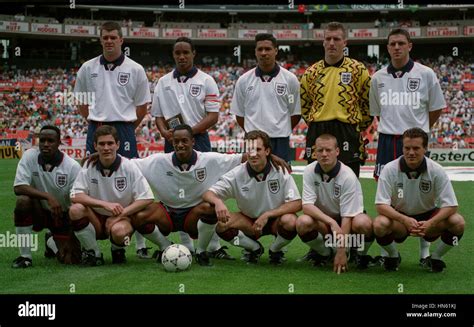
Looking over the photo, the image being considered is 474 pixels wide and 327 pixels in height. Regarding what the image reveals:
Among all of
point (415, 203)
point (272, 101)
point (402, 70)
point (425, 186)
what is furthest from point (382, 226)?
point (272, 101)

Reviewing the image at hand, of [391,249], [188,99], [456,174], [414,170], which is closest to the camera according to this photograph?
[414,170]

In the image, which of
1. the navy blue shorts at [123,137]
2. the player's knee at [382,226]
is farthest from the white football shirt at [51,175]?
the player's knee at [382,226]

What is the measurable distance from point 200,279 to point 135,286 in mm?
568

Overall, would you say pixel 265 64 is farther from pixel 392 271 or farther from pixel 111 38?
pixel 392 271

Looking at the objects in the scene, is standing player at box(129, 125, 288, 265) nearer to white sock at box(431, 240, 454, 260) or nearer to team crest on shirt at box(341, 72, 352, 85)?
team crest on shirt at box(341, 72, 352, 85)

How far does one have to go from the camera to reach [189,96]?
6773 mm

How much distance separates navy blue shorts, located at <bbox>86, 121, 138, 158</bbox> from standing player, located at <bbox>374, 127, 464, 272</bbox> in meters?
2.62

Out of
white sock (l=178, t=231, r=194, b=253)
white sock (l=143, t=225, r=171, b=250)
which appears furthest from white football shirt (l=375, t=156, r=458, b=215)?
white sock (l=143, t=225, r=171, b=250)

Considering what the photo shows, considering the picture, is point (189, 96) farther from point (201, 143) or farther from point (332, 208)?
point (332, 208)

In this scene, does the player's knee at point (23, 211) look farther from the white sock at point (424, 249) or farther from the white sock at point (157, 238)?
the white sock at point (424, 249)

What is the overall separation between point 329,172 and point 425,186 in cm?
85

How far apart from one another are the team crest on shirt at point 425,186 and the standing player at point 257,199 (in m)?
1.12

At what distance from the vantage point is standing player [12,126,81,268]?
6016 mm

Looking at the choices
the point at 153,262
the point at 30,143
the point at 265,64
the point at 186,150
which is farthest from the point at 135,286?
the point at 30,143
